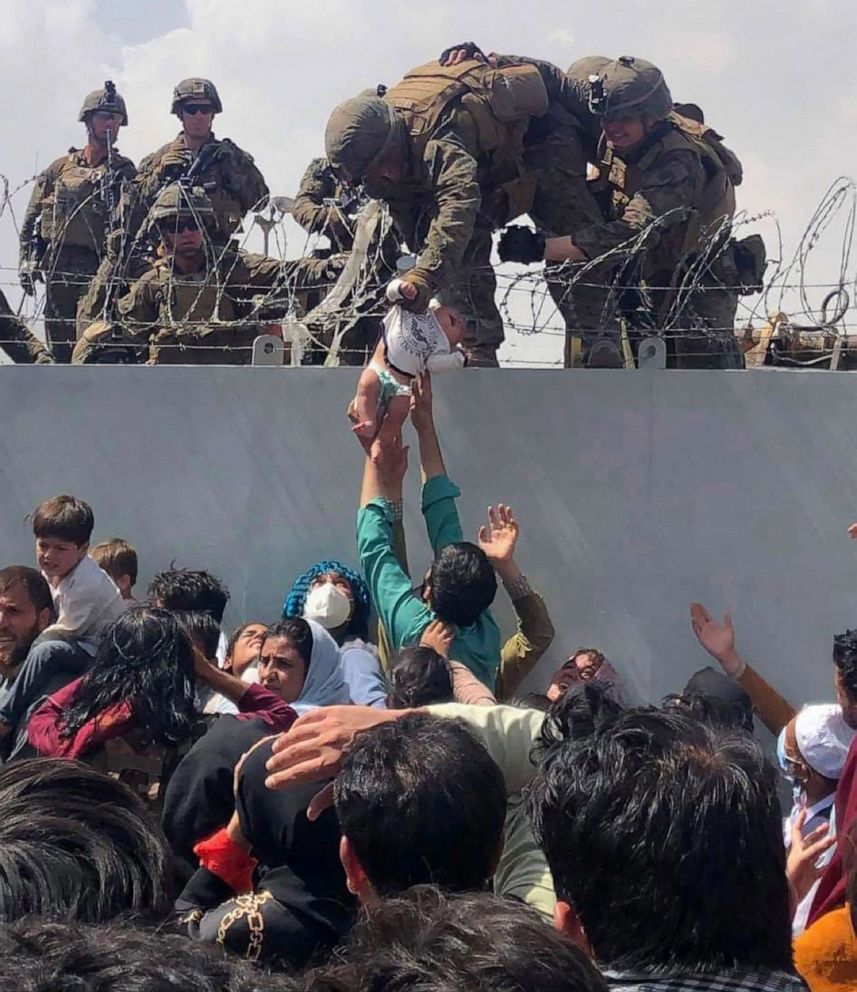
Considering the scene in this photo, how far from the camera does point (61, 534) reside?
13.3 feet

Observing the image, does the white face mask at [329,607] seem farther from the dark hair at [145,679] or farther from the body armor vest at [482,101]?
the body armor vest at [482,101]

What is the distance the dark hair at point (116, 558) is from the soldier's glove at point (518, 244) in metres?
2.44

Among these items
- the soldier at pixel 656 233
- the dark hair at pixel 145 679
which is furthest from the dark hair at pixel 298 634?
the soldier at pixel 656 233

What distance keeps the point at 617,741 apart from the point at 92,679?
1488 mm


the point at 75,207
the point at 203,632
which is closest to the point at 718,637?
the point at 203,632

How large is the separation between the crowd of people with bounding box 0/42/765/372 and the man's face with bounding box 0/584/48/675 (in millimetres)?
1692

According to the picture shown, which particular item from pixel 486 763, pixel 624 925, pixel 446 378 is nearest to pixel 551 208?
pixel 446 378

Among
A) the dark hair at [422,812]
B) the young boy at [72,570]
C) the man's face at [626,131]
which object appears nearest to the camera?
the dark hair at [422,812]

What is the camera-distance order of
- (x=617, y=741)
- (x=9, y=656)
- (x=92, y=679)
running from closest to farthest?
(x=617, y=741) → (x=92, y=679) → (x=9, y=656)

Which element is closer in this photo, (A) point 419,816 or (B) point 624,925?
(B) point 624,925

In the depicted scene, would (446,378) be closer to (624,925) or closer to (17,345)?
(17,345)

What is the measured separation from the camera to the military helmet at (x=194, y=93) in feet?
28.6

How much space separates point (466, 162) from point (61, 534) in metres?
2.69

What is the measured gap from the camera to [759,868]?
159cm
